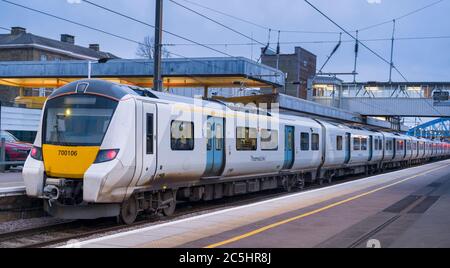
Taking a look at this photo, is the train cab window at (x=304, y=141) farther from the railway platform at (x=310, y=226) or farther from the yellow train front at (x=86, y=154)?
the yellow train front at (x=86, y=154)

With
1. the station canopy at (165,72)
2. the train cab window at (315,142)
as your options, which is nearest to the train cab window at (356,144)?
the station canopy at (165,72)

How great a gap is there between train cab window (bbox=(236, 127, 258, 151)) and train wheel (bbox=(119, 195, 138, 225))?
4833 millimetres

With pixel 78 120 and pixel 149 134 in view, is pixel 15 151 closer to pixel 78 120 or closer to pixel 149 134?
pixel 78 120

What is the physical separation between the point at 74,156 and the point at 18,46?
4948cm

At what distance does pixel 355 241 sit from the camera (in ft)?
33.2

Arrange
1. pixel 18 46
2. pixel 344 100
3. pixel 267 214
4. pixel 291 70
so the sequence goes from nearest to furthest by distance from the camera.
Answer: pixel 267 214 < pixel 18 46 < pixel 344 100 < pixel 291 70

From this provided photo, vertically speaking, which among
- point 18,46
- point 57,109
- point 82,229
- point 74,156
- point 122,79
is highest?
point 18,46

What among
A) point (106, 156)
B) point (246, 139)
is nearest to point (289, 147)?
point (246, 139)

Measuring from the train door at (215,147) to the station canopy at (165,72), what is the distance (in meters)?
13.6

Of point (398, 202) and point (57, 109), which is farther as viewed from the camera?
point (398, 202)

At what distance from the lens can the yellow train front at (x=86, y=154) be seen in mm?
11859

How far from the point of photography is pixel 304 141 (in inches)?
907
